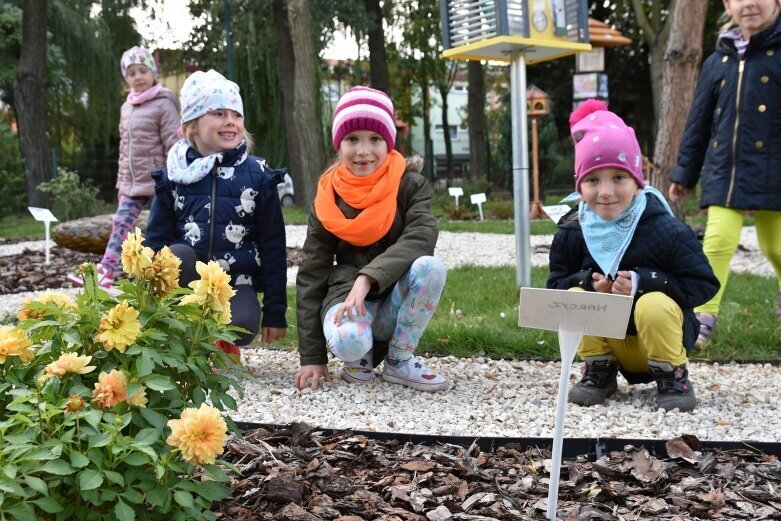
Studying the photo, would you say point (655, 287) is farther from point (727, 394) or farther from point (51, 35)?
point (51, 35)

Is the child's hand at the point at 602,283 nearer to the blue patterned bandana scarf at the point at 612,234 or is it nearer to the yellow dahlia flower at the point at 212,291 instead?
the blue patterned bandana scarf at the point at 612,234

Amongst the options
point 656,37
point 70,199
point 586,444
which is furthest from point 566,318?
point 656,37

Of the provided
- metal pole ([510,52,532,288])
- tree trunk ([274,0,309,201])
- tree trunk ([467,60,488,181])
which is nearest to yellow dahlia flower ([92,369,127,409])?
metal pole ([510,52,532,288])

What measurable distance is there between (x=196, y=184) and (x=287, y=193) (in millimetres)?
19053

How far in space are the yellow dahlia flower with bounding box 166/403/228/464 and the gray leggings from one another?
1.74 m

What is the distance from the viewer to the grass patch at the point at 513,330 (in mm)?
3820

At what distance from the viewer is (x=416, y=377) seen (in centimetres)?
320

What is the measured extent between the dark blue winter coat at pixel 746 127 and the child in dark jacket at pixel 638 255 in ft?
3.73

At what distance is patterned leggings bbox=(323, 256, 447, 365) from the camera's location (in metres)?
3.03

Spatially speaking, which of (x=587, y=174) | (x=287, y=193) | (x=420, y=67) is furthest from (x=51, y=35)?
(x=587, y=174)

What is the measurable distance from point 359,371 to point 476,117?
16643 millimetres

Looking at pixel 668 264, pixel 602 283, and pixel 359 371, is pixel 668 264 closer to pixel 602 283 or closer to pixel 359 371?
pixel 602 283

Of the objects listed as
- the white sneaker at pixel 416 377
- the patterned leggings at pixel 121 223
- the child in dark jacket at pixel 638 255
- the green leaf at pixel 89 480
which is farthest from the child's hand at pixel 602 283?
the patterned leggings at pixel 121 223

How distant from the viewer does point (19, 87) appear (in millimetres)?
14344
